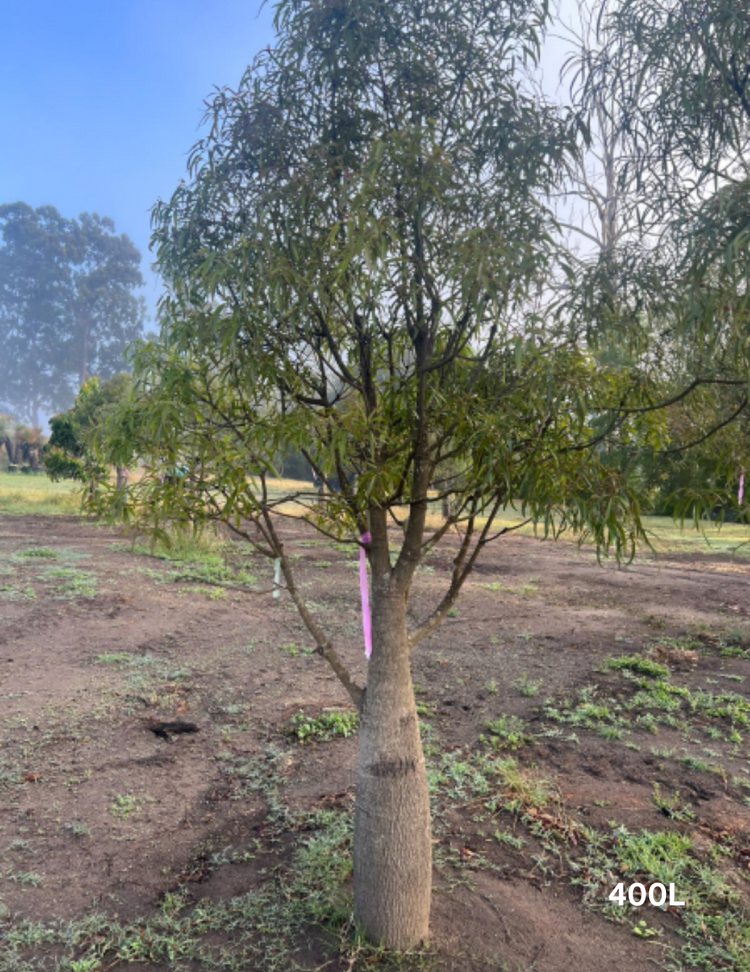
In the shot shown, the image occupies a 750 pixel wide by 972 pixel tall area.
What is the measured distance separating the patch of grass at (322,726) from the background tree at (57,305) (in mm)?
76326

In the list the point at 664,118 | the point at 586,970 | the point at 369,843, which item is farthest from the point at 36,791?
the point at 664,118

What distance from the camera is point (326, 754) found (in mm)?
4871

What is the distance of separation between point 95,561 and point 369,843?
9674 mm

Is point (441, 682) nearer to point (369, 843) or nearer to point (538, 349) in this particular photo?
point (369, 843)

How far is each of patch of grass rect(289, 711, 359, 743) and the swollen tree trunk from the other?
2.12 m

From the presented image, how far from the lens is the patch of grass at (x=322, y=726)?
201 inches

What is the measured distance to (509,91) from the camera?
8.55ft

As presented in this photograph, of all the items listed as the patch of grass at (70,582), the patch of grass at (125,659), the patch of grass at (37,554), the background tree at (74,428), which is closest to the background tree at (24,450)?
the background tree at (74,428)

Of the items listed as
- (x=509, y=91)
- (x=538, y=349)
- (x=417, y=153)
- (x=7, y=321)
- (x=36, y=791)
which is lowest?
(x=36, y=791)

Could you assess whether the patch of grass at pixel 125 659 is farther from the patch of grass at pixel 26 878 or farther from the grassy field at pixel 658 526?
the grassy field at pixel 658 526

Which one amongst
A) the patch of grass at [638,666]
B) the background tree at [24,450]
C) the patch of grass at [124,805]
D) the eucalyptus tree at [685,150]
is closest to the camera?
the eucalyptus tree at [685,150]

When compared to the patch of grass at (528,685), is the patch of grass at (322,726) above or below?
below

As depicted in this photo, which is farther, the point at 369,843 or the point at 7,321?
the point at 7,321

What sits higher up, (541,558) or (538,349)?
(538,349)
